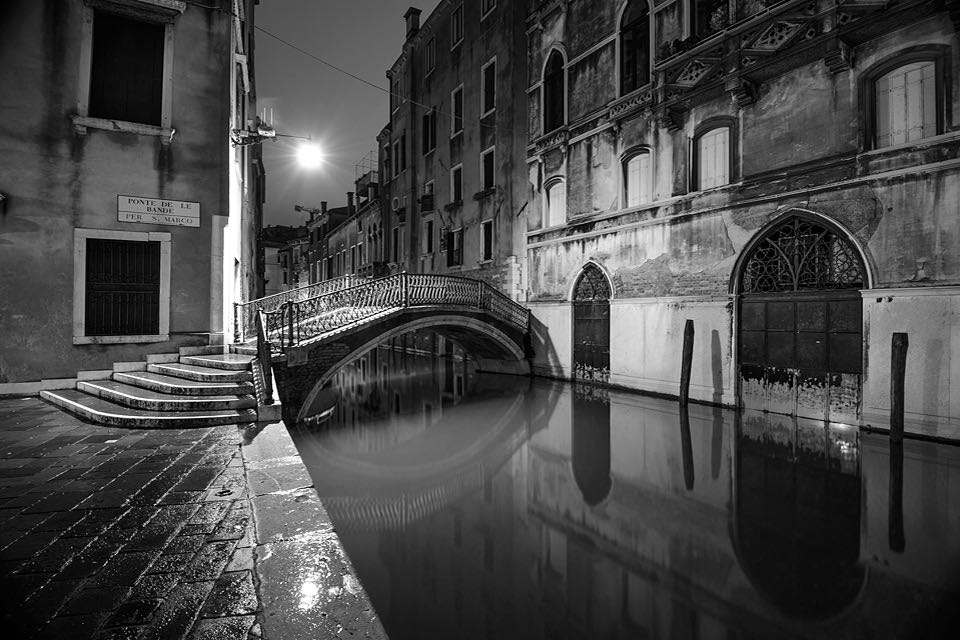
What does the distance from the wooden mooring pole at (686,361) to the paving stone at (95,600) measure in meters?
10.4

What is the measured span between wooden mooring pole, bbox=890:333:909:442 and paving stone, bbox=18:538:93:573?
10031mm

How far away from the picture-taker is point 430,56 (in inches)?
886

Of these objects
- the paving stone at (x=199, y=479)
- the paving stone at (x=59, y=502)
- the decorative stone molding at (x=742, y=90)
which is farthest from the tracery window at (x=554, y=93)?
the paving stone at (x=59, y=502)

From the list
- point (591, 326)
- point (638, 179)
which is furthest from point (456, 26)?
point (591, 326)

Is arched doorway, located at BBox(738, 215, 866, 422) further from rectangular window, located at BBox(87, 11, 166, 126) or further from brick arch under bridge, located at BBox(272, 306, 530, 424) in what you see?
rectangular window, located at BBox(87, 11, 166, 126)

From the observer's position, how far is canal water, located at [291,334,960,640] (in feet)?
11.9

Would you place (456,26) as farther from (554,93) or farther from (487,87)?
(554,93)

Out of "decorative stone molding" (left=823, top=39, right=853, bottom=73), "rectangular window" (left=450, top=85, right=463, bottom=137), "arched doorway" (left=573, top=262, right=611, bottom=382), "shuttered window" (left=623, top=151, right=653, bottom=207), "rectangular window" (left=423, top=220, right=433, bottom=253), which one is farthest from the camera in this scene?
"rectangular window" (left=423, top=220, right=433, bottom=253)

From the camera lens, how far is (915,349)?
25.6 feet

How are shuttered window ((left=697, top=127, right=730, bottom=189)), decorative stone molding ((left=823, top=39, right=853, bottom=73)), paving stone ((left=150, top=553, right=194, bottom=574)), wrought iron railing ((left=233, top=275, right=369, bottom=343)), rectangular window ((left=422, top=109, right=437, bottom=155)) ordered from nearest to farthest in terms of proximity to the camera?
1. paving stone ((left=150, top=553, right=194, bottom=574))
2. decorative stone molding ((left=823, top=39, right=853, bottom=73))
3. shuttered window ((left=697, top=127, right=730, bottom=189))
4. wrought iron railing ((left=233, top=275, right=369, bottom=343))
5. rectangular window ((left=422, top=109, right=437, bottom=155))

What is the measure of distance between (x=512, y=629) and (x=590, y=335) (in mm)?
11340

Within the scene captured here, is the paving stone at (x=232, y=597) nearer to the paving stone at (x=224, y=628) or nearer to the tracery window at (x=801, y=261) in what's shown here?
the paving stone at (x=224, y=628)

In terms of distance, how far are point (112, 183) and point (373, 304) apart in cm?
547

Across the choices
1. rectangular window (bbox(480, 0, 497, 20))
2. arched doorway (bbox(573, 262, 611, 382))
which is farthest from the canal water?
rectangular window (bbox(480, 0, 497, 20))
